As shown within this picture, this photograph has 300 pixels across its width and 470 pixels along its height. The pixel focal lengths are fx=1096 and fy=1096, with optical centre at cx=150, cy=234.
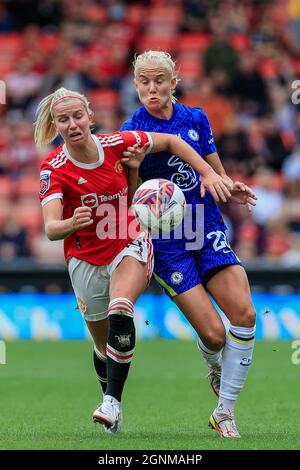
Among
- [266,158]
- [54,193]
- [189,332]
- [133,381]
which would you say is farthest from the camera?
[266,158]

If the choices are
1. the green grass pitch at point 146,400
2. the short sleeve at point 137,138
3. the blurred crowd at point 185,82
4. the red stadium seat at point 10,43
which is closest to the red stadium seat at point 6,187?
the blurred crowd at point 185,82

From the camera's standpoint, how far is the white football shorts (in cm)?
684

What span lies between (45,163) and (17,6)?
13.5 metres

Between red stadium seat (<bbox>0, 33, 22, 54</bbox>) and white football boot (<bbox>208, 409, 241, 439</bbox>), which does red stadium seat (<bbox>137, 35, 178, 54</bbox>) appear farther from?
white football boot (<bbox>208, 409, 241, 439</bbox>)

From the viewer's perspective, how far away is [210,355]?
718 cm

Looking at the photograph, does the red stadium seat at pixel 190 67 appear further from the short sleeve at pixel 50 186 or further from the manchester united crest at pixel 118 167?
the short sleeve at pixel 50 186

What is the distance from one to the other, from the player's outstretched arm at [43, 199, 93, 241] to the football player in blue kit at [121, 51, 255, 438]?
619mm

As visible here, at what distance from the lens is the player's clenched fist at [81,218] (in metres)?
6.22

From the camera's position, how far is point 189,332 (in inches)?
568

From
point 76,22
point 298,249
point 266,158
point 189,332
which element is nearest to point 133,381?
point 189,332

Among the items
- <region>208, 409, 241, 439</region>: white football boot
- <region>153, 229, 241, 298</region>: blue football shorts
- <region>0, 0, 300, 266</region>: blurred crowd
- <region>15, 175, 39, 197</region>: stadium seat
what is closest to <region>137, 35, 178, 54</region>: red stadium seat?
<region>0, 0, 300, 266</region>: blurred crowd

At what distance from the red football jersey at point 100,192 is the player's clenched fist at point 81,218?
1.37 feet
